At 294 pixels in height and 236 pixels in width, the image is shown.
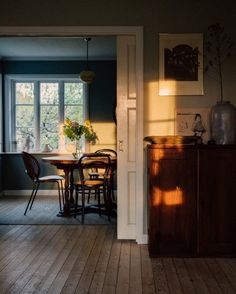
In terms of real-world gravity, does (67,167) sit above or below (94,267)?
above

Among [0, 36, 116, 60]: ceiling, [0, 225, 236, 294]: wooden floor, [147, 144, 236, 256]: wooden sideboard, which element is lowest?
[0, 225, 236, 294]: wooden floor

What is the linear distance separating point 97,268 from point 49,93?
4.85 m

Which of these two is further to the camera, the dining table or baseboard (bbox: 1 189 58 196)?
baseboard (bbox: 1 189 58 196)

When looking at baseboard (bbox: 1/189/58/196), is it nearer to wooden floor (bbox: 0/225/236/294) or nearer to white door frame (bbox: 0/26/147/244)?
wooden floor (bbox: 0/225/236/294)

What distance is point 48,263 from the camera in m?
3.41

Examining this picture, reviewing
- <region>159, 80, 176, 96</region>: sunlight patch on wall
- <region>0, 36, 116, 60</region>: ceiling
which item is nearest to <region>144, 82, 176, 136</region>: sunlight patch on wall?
<region>159, 80, 176, 96</region>: sunlight patch on wall

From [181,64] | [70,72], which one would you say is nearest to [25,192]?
[70,72]

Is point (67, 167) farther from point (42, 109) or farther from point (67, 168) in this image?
point (42, 109)

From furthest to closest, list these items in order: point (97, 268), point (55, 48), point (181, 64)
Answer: point (55, 48)
point (181, 64)
point (97, 268)

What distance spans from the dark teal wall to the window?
0.63 feet

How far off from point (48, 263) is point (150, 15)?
2.59 meters

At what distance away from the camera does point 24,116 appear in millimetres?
7562

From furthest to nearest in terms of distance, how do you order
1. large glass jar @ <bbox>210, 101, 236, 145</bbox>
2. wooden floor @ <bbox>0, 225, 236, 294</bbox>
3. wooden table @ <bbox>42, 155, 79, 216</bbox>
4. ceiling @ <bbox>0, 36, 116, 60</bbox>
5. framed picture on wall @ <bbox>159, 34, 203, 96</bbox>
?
ceiling @ <bbox>0, 36, 116, 60</bbox>, wooden table @ <bbox>42, 155, 79, 216</bbox>, framed picture on wall @ <bbox>159, 34, 203, 96</bbox>, large glass jar @ <bbox>210, 101, 236, 145</bbox>, wooden floor @ <bbox>0, 225, 236, 294</bbox>

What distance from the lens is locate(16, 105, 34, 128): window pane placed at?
7.55 m
